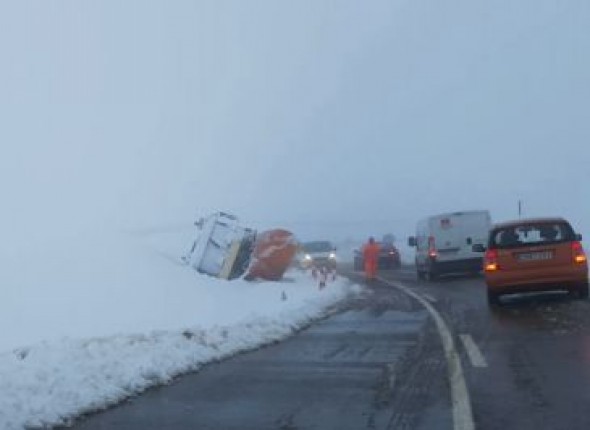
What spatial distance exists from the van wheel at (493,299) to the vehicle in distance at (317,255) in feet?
72.5

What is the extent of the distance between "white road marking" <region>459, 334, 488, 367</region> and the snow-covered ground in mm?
2864

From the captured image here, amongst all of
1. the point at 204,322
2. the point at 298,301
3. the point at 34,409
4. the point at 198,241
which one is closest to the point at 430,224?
the point at 198,241

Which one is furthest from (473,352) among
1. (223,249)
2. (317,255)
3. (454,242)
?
(317,255)

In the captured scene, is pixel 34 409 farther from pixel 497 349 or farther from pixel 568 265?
pixel 568 265

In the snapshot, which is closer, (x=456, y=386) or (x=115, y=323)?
(x=456, y=386)

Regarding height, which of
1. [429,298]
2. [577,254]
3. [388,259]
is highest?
[388,259]

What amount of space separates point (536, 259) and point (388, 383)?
8668 mm

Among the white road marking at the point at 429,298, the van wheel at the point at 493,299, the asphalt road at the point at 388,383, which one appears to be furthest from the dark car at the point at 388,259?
the asphalt road at the point at 388,383

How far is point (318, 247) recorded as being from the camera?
1693 inches

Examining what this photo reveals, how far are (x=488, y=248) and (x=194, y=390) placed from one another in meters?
9.80

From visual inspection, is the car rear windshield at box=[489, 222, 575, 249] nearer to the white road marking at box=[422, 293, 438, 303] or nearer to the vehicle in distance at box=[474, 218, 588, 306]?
the vehicle in distance at box=[474, 218, 588, 306]

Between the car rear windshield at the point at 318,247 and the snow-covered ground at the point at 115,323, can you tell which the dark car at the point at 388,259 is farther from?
the snow-covered ground at the point at 115,323

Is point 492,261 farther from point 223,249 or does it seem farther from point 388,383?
point 223,249

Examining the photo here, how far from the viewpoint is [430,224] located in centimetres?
3078
